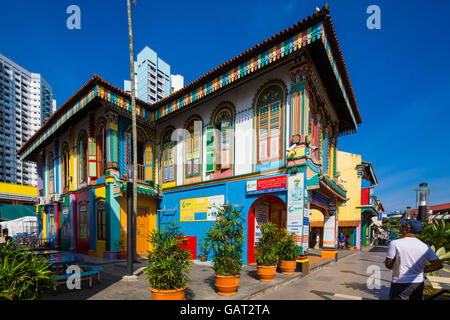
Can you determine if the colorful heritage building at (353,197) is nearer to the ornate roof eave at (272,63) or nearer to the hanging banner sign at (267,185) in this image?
the ornate roof eave at (272,63)

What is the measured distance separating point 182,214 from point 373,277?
369 inches

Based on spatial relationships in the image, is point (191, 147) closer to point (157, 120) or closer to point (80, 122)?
point (157, 120)

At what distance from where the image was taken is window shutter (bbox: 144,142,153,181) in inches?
582

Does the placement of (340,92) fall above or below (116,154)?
above

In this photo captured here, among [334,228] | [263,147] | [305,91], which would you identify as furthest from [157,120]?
[334,228]

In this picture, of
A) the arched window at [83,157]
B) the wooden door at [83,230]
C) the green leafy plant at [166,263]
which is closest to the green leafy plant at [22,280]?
the green leafy plant at [166,263]

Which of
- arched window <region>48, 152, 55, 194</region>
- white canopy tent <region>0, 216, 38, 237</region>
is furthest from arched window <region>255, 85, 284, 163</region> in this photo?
white canopy tent <region>0, 216, 38, 237</region>

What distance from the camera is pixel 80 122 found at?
1585 centimetres

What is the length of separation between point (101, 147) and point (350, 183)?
2175 centimetres

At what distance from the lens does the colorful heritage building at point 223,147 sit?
935 centimetres

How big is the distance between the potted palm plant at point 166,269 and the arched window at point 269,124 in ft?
20.3

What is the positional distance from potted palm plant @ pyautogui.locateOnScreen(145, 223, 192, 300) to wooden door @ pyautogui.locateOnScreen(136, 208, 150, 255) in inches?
381

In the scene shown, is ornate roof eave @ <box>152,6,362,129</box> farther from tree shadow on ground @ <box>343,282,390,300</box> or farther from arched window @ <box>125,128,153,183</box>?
tree shadow on ground @ <box>343,282,390,300</box>

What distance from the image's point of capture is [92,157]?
14148 millimetres
